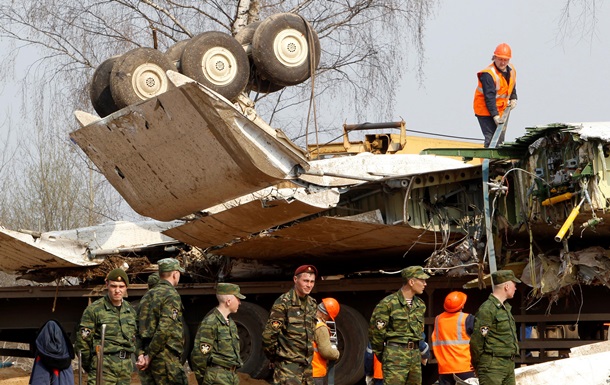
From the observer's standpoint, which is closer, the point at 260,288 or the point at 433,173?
the point at 433,173

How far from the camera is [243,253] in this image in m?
15.4

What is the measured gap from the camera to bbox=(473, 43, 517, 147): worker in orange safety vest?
49.3ft

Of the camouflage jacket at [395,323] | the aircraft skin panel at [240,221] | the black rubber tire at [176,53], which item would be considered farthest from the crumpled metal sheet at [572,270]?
the black rubber tire at [176,53]

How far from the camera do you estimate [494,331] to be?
10391 millimetres

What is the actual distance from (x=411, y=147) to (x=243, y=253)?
2.88 metres

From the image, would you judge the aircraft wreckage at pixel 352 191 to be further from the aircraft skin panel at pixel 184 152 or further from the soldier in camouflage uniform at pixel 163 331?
the soldier in camouflage uniform at pixel 163 331

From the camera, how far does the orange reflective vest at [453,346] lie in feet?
38.4

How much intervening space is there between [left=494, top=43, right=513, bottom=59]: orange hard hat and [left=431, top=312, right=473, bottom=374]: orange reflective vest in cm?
470

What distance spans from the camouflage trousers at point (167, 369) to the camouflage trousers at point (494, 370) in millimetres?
2848

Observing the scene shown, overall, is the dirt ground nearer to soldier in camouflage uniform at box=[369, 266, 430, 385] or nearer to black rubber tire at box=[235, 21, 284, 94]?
black rubber tire at box=[235, 21, 284, 94]

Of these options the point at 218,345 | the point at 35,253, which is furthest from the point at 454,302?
the point at 35,253

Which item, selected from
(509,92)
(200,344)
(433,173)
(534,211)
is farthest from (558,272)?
(200,344)

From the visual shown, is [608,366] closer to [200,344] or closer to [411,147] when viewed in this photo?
[200,344]

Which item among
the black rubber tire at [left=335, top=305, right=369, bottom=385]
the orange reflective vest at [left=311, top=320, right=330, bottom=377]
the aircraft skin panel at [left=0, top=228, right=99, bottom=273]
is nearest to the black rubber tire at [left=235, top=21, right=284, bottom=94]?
the black rubber tire at [left=335, top=305, right=369, bottom=385]
